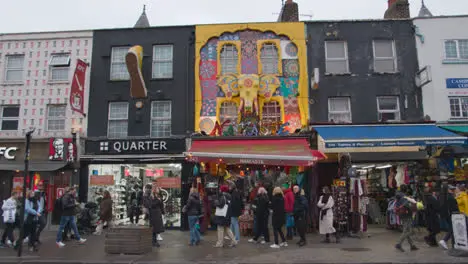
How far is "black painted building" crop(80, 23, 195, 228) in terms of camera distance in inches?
661

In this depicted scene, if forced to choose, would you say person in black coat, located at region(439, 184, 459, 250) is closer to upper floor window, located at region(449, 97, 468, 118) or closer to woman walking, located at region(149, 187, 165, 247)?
upper floor window, located at region(449, 97, 468, 118)

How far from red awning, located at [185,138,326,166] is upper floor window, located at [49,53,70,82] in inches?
281

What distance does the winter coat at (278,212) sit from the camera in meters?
11.6

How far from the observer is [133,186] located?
17.1 meters

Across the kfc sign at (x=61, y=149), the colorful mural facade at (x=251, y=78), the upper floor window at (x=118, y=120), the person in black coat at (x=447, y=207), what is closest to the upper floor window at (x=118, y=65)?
the upper floor window at (x=118, y=120)

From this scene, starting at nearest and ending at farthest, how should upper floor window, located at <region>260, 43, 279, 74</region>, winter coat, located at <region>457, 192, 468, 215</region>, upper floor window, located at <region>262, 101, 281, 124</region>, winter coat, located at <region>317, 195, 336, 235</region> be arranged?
winter coat, located at <region>457, 192, 468, 215</region>, winter coat, located at <region>317, 195, 336, 235</region>, upper floor window, located at <region>262, 101, 281, 124</region>, upper floor window, located at <region>260, 43, 279, 74</region>

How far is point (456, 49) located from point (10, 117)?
65.0ft

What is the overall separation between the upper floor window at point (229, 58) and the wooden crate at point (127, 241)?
897 centimetres

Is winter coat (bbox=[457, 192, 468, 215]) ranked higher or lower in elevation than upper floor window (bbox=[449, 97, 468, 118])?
lower

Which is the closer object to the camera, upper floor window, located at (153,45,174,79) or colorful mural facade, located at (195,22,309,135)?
colorful mural facade, located at (195,22,309,135)

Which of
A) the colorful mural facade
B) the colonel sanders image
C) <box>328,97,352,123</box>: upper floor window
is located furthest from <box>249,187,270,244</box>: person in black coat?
the colonel sanders image

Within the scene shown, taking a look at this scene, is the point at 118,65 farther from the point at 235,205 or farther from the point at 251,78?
the point at 235,205

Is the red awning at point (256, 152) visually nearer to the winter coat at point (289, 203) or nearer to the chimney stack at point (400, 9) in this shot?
the winter coat at point (289, 203)

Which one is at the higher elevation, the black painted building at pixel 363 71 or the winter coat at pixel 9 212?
the black painted building at pixel 363 71
